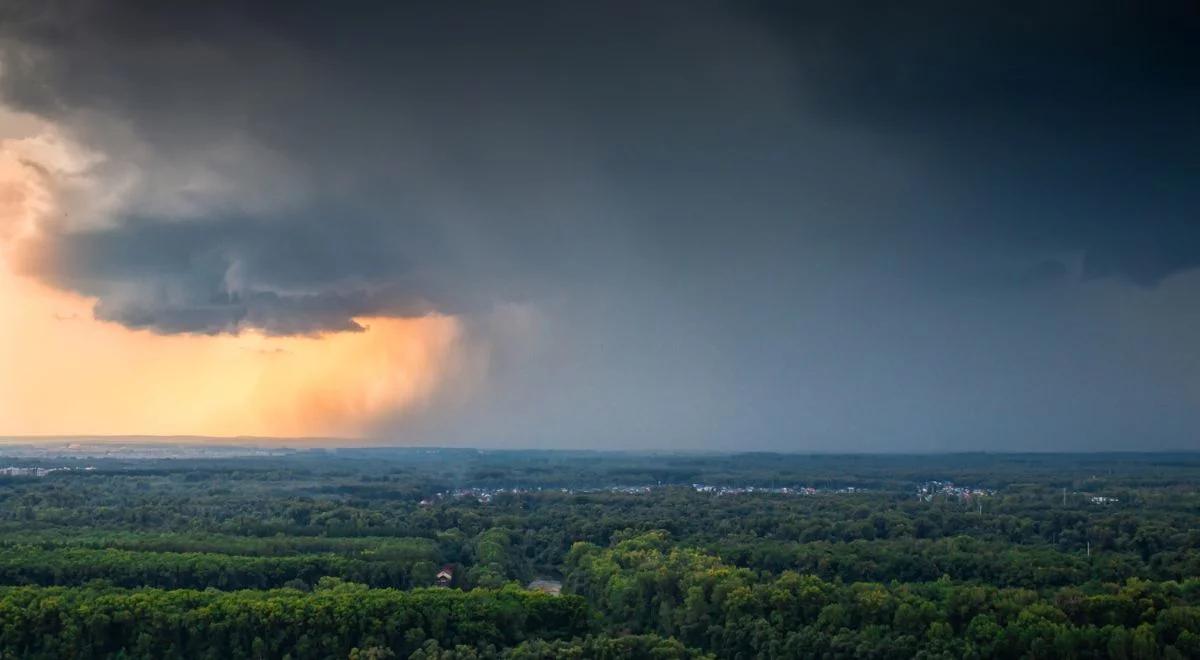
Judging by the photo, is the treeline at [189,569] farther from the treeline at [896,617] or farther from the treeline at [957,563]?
the treeline at [957,563]

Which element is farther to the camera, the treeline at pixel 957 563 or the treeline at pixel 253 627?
the treeline at pixel 957 563

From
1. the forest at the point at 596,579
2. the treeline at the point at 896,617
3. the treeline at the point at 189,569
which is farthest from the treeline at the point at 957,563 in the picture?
the treeline at the point at 189,569

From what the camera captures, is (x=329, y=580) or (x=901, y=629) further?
(x=329, y=580)

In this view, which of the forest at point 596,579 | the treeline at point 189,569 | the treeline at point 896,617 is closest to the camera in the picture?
the treeline at point 896,617

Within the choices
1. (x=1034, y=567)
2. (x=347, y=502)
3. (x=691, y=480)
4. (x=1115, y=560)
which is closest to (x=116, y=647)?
(x=1034, y=567)

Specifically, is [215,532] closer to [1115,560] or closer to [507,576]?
[507,576]

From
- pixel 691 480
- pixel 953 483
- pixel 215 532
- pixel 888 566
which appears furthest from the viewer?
pixel 691 480

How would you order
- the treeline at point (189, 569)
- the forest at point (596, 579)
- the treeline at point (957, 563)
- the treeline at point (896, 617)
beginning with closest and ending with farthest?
the treeline at point (896, 617) → the forest at point (596, 579) → the treeline at point (189, 569) → the treeline at point (957, 563)
